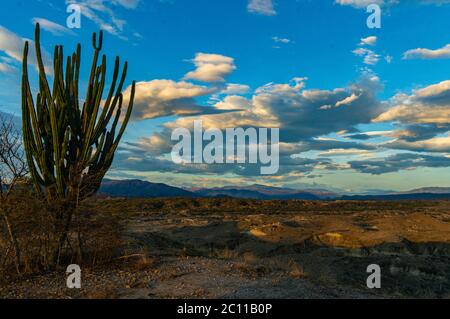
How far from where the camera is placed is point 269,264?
1135cm

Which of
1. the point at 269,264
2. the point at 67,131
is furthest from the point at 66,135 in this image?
the point at 269,264

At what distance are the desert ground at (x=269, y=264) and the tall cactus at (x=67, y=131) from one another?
2.85 ft

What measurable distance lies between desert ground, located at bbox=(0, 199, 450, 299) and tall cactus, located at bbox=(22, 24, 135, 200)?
0.87 meters

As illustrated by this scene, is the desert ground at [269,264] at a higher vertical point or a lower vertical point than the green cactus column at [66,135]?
lower

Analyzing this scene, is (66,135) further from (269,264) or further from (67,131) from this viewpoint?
(269,264)

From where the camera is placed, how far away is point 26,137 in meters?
9.63

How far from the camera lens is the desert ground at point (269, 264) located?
26.8 feet

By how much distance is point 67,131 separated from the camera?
32.4 ft

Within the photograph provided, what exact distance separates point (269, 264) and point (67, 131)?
630 cm

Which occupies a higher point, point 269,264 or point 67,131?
point 67,131

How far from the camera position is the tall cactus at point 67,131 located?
9578 millimetres
